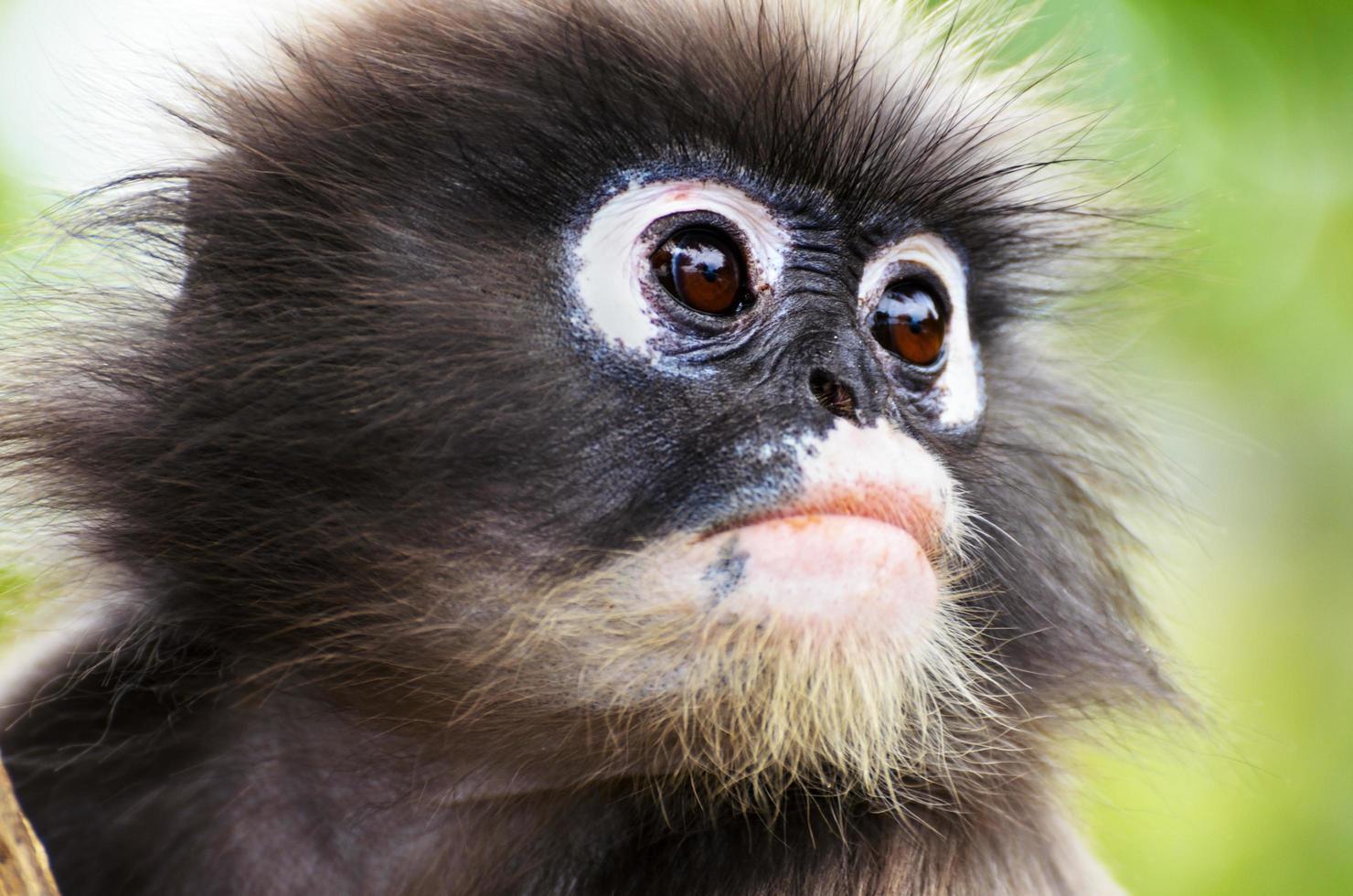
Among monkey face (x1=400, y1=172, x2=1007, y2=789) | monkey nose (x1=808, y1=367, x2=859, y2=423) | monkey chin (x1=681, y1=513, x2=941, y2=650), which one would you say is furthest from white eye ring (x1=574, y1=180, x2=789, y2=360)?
monkey chin (x1=681, y1=513, x2=941, y2=650)

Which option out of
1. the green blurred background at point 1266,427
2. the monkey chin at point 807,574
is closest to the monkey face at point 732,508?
the monkey chin at point 807,574

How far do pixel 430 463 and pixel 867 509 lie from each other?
1.57 feet

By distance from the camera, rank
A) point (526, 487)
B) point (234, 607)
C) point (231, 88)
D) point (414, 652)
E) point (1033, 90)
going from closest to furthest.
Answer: point (526, 487)
point (414, 652)
point (234, 607)
point (231, 88)
point (1033, 90)

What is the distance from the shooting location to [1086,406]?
2.12 m

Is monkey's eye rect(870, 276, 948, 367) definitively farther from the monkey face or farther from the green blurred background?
the green blurred background

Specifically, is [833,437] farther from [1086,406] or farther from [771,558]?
[1086,406]

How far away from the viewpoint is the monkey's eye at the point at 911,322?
160 centimetres

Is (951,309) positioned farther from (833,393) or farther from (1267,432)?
(1267,432)

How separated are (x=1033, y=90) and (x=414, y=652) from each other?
4.19 ft

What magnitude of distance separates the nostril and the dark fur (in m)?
0.06

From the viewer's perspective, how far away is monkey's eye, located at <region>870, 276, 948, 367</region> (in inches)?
63.2

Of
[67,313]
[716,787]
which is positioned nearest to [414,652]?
[716,787]

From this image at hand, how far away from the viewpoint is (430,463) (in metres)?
1.47

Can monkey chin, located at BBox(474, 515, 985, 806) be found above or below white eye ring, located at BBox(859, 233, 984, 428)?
below
